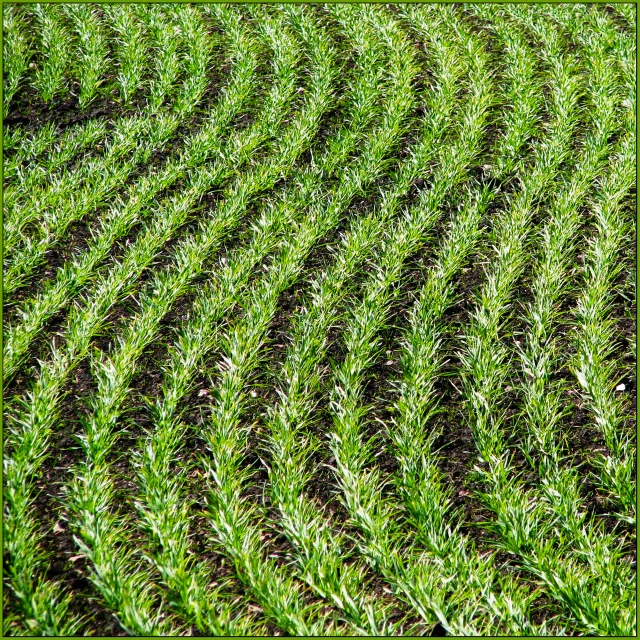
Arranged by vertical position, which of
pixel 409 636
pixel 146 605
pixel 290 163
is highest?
pixel 290 163

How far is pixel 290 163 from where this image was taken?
4.68 metres

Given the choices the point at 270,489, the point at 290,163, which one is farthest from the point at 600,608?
the point at 290,163

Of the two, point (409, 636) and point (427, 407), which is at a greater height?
point (427, 407)

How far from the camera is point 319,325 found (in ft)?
12.0

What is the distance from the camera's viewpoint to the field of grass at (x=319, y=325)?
270cm

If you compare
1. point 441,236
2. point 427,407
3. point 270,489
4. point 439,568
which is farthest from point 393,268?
point 439,568

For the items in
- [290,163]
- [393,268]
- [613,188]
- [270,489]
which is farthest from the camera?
[290,163]

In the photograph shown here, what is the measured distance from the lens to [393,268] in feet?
13.0

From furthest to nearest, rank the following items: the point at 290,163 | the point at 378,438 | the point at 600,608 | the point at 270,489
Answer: the point at 290,163 → the point at 378,438 → the point at 270,489 → the point at 600,608

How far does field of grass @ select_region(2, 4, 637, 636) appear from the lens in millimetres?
2699

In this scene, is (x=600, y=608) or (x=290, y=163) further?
(x=290, y=163)

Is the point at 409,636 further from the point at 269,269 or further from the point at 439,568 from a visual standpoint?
the point at 269,269

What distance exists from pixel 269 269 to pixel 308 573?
5.85ft

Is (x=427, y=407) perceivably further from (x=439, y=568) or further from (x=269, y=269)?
(x=269, y=269)
